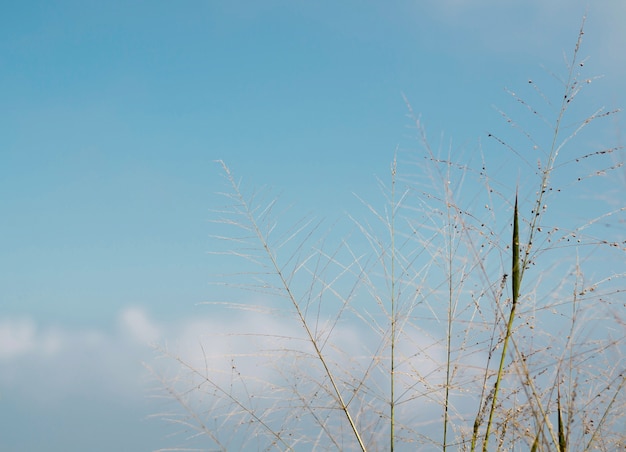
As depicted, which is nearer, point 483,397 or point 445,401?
point 483,397

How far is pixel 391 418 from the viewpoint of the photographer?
2357mm

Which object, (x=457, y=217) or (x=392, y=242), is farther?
(x=392, y=242)

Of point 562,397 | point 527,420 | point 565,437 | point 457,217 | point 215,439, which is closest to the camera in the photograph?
point 565,437

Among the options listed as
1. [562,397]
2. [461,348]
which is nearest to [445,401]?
[461,348]

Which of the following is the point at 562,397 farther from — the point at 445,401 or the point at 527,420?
the point at 445,401

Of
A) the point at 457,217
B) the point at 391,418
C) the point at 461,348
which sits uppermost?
the point at 457,217

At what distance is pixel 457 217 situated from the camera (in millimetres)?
2414

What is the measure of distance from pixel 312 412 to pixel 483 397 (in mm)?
650

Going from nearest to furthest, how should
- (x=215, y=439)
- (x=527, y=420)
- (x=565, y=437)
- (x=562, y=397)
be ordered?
(x=565, y=437)
(x=562, y=397)
(x=527, y=420)
(x=215, y=439)

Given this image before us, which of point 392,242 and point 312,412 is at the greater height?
point 392,242

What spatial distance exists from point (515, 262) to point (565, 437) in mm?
539

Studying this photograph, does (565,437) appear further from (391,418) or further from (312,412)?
(312,412)

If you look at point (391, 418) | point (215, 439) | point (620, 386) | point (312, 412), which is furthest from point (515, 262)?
point (215, 439)

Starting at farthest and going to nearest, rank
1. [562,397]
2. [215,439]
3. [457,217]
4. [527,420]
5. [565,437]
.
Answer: [215,439]
[457,217]
[527,420]
[562,397]
[565,437]
